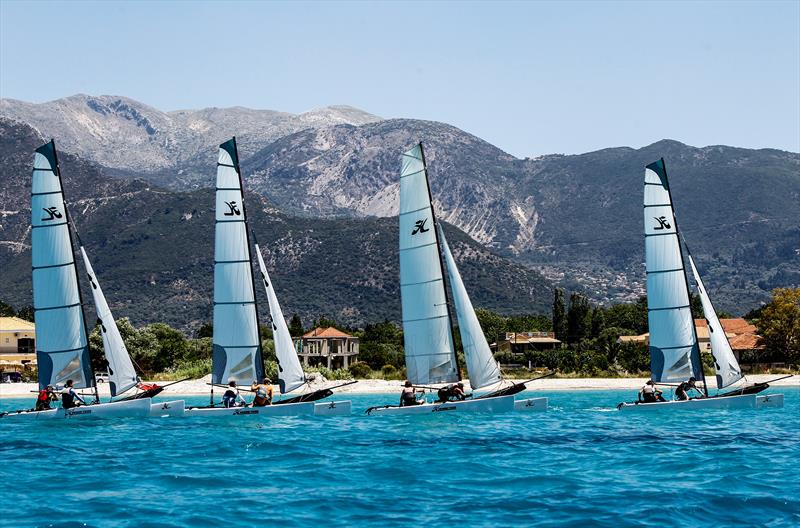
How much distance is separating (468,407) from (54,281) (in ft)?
59.4

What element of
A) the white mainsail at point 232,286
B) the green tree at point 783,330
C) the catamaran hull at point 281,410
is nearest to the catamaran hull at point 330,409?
the catamaran hull at point 281,410

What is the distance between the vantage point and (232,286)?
1897 inches

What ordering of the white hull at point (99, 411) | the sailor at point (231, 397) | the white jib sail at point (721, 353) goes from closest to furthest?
the white hull at point (99, 411) < the sailor at point (231, 397) < the white jib sail at point (721, 353)

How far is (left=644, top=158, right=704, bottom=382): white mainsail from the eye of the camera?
164 ft

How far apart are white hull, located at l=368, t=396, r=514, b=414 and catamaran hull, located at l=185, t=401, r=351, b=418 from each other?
88.7 inches

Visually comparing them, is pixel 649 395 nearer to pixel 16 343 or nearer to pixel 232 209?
pixel 232 209

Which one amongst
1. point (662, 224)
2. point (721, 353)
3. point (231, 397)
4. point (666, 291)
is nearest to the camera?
point (231, 397)

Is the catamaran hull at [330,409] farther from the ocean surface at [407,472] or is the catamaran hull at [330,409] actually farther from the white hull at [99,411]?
the white hull at [99,411]

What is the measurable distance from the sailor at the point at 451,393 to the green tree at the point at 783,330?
56.7 meters

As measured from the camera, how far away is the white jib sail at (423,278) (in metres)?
46.6

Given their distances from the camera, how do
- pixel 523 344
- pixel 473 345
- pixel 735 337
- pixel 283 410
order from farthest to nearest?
pixel 523 344 → pixel 735 337 → pixel 473 345 → pixel 283 410

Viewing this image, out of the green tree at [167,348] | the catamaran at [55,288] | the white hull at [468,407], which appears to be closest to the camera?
the white hull at [468,407]

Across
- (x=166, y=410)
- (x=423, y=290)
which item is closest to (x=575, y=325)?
(x=423, y=290)

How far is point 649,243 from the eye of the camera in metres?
50.1
